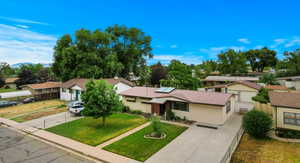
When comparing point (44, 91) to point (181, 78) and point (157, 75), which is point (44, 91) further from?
point (181, 78)

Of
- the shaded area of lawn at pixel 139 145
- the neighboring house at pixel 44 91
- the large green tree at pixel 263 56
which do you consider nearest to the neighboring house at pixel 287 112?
the shaded area of lawn at pixel 139 145

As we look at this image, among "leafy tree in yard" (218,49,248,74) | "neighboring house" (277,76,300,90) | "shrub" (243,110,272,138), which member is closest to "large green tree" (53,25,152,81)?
"shrub" (243,110,272,138)

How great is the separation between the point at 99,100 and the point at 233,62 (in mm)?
54083

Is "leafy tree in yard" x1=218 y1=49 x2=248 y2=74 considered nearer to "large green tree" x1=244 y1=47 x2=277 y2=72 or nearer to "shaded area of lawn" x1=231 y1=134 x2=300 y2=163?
"large green tree" x1=244 y1=47 x2=277 y2=72

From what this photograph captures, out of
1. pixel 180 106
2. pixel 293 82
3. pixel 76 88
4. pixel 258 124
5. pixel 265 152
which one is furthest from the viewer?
pixel 293 82

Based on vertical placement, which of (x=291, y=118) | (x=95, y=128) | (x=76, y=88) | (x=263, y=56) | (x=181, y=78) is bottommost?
(x=95, y=128)

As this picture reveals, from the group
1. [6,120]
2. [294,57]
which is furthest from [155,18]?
[294,57]

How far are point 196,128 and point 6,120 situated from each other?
68.4ft

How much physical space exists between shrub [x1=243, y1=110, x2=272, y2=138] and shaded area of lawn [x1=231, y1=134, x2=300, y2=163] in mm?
573

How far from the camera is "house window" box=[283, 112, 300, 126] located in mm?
12695

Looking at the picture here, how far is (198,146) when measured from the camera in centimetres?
1119

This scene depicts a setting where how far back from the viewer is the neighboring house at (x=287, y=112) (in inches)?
500

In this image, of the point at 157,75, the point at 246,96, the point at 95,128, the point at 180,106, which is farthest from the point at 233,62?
the point at 95,128

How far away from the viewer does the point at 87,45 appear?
34875 mm
